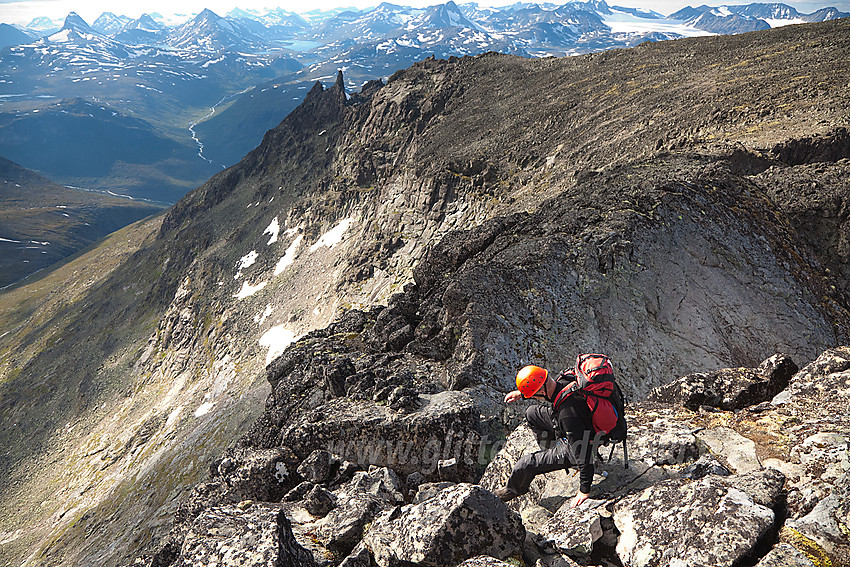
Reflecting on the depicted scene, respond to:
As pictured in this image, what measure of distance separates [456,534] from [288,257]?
67355mm

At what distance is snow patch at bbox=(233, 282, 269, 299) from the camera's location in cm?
6988

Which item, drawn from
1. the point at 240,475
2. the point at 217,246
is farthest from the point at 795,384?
the point at 217,246

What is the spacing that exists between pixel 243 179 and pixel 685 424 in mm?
105688

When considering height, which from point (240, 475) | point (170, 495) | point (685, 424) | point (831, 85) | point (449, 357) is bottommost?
point (170, 495)

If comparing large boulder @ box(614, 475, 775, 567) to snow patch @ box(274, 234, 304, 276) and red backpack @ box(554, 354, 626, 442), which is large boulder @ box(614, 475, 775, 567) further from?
snow patch @ box(274, 234, 304, 276)

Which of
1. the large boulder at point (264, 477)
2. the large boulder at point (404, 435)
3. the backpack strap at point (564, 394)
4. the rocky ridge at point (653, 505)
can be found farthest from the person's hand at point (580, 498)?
the large boulder at point (264, 477)

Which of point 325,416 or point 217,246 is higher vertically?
point 325,416

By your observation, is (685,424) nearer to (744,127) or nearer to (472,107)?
(744,127)

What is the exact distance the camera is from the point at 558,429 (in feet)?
32.6

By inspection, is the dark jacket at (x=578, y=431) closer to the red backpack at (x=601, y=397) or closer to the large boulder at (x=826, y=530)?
the red backpack at (x=601, y=397)

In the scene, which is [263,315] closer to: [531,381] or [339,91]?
[339,91]

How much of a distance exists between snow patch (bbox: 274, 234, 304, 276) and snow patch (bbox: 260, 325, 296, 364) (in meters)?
13.8

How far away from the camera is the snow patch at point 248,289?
2751 inches

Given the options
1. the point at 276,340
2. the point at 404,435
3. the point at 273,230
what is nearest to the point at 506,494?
the point at 404,435
